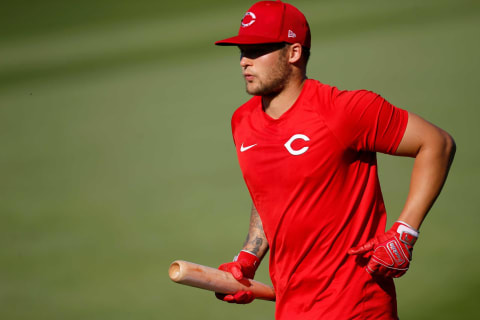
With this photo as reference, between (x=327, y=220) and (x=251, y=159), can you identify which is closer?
(x=327, y=220)

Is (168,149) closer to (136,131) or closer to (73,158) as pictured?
(136,131)

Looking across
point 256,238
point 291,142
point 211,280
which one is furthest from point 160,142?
point 291,142

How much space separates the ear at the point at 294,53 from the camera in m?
2.58

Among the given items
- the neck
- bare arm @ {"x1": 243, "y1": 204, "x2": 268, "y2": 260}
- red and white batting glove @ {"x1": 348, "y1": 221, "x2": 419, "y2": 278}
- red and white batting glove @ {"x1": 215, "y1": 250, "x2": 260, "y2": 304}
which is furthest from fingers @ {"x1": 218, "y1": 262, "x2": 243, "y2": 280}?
the neck

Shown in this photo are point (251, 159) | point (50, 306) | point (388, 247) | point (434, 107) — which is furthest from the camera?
point (434, 107)

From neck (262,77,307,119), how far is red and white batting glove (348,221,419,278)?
0.58 m

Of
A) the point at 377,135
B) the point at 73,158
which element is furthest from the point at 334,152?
the point at 73,158

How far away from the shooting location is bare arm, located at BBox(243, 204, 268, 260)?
2.89 meters

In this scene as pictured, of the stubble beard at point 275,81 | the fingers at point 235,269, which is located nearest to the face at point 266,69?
the stubble beard at point 275,81

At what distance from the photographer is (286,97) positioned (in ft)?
8.50

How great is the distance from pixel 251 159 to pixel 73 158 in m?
3.16

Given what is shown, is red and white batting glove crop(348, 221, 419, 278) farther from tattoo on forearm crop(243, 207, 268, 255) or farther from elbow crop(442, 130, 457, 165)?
tattoo on forearm crop(243, 207, 268, 255)

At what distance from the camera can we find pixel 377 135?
7.84 feet

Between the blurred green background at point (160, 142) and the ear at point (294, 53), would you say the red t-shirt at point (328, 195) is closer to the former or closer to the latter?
the ear at point (294, 53)
